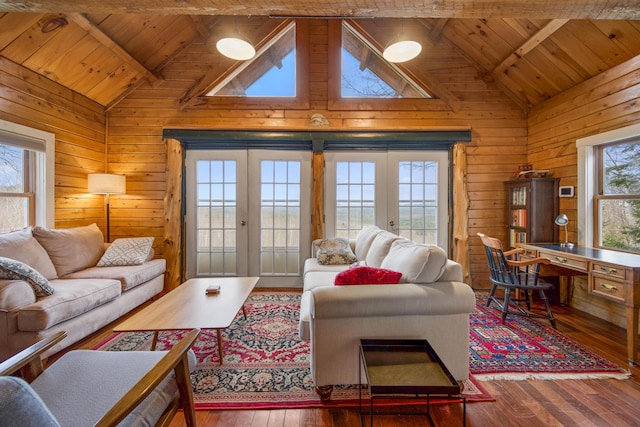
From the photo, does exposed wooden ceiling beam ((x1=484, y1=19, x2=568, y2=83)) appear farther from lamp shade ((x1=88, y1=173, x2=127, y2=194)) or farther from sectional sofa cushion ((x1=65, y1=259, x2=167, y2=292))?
lamp shade ((x1=88, y1=173, x2=127, y2=194))

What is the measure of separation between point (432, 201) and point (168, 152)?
12.8 ft

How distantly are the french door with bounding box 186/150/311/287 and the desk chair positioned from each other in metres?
2.61

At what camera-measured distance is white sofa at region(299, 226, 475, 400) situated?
5.29 ft

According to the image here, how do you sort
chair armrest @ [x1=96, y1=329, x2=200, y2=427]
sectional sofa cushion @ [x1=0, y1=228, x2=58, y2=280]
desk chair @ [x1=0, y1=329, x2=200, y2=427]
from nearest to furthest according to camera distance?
chair armrest @ [x1=96, y1=329, x2=200, y2=427] → desk chair @ [x1=0, y1=329, x2=200, y2=427] → sectional sofa cushion @ [x1=0, y1=228, x2=58, y2=280]

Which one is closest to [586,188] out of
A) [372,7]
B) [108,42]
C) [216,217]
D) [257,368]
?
[372,7]

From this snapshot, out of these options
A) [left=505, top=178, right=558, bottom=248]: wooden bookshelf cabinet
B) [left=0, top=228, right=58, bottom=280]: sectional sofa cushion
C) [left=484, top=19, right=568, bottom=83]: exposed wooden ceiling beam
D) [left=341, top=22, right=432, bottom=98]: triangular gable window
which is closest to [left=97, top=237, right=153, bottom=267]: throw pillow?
[left=0, top=228, right=58, bottom=280]: sectional sofa cushion

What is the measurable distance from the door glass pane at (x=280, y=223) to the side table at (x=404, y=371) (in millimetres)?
2502

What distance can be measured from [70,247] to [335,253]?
9.57ft

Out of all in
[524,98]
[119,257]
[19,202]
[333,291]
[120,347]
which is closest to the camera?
[333,291]

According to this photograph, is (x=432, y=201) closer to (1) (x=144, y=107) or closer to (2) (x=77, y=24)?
(1) (x=144, y=107)

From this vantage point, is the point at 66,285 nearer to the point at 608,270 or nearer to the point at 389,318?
the point at 389,318

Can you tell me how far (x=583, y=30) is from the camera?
2656 mm

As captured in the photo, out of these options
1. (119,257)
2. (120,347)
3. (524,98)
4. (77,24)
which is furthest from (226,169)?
(524,98)

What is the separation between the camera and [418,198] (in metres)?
3.99
